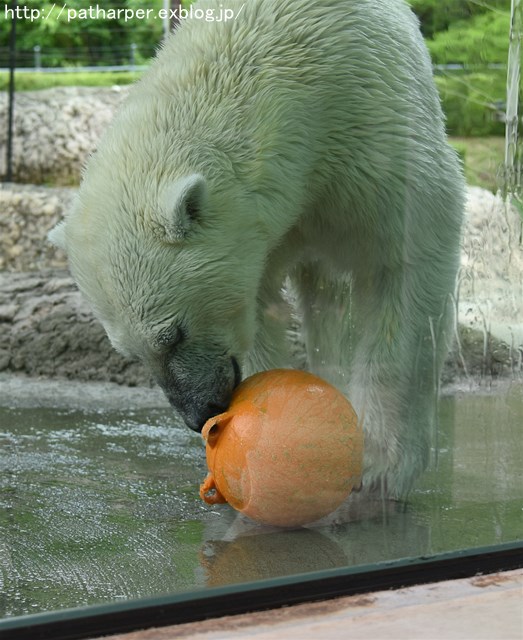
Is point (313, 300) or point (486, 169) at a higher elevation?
point (486, 169)

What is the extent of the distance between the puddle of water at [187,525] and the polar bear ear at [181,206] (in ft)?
2.00

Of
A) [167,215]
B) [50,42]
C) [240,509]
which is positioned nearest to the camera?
[167,215]

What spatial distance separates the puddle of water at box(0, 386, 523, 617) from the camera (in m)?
1.64

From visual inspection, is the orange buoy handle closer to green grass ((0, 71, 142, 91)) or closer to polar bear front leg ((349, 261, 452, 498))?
polar bear front leg ((349, 261, 452, 498))

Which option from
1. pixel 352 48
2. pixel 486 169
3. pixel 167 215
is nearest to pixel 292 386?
pixel 167 215

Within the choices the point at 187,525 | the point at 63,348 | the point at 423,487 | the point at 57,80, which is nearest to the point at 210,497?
the point at 187,525

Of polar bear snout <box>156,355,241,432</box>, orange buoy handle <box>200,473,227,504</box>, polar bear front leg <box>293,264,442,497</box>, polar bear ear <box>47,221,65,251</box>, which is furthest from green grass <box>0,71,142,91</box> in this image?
orange buoy handle <box>200,473,227,504</box>

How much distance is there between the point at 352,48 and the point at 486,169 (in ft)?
1.33

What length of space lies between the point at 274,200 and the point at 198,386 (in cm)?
42

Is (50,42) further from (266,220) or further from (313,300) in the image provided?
(266,220)

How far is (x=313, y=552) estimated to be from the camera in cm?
178

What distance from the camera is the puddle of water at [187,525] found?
64.5 inches

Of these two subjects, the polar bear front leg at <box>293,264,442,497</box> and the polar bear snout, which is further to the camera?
the polar bear front leg at <box>293,264,442,497</box>

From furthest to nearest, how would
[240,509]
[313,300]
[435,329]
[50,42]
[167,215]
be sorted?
[50,42], [313,300], [435,329], [240,509], [167,215]
